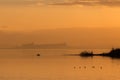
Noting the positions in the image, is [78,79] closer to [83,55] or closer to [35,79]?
[35,79]

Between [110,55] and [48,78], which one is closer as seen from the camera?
[48,78]

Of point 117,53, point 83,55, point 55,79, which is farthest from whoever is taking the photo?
point 83,55

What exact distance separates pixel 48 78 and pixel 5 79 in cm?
452

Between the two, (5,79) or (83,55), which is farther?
(83,55)

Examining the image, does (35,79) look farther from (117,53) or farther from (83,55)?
(83,55)

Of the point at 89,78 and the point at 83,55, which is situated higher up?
the point at 83,55

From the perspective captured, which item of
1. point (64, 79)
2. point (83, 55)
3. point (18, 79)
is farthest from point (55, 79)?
point (83, 55)

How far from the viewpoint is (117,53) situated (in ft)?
428

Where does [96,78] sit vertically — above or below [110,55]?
below

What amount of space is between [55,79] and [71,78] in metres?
2.59

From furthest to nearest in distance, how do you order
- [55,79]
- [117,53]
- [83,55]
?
1. [83,55]
2. [117,53]
3. [55,79]

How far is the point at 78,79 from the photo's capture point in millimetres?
46094

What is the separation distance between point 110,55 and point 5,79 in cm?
9389

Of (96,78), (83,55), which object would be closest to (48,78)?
(96,78)
